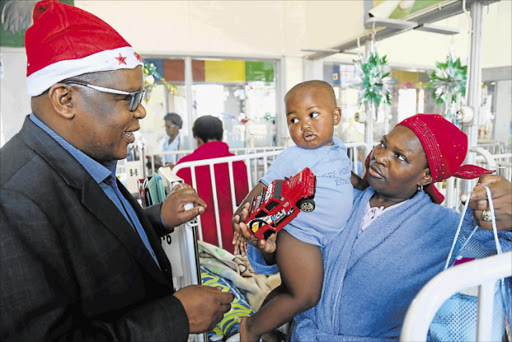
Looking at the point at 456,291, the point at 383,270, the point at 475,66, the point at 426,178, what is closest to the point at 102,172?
the point at 456,291

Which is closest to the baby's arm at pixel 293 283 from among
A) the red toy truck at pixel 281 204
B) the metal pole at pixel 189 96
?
the red toy truck at pixel 281 204

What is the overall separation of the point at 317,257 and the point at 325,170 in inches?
14.8

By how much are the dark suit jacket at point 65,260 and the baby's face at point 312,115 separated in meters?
0.86

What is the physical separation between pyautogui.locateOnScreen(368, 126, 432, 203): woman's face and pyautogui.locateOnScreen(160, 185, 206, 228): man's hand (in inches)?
27.4

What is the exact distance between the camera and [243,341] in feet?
4.35

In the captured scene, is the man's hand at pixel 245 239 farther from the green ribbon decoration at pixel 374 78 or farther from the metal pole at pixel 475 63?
the green ribbon decoration at pixel 374 78

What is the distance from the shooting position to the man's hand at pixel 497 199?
83 centimetres

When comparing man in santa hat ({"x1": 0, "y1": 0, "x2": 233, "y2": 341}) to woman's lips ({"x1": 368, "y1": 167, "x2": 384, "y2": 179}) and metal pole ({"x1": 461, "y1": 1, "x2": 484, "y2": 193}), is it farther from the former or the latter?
metal pole ({"x1": 461, "y1": 1, "x2": 484, "y2": 193})

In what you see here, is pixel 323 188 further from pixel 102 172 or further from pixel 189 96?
pixel 189 96

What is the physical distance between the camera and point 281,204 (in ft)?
3.27

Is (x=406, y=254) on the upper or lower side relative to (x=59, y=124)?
lower

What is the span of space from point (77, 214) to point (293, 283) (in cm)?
81

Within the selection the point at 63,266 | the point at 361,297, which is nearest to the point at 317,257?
the point at 361,297

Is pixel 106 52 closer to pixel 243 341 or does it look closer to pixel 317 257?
pixel 317 257
